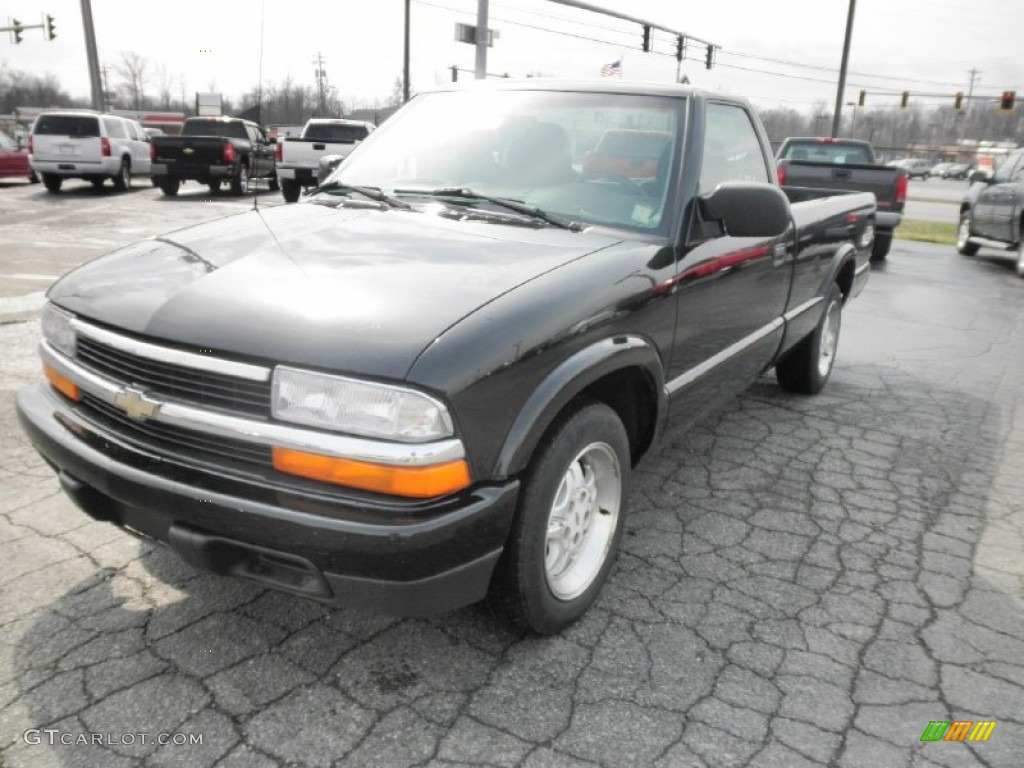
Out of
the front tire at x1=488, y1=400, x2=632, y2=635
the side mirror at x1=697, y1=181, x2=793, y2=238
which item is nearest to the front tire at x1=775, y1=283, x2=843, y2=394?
the side mirror at x1=697, y1=181, x2=793, y2=238

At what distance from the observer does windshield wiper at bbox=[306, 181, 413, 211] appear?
A: 127 inches

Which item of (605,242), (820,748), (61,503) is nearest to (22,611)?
(61,503)

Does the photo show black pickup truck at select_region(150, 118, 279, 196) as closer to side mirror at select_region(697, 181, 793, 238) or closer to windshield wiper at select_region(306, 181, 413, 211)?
windshield wiper at select_region(306, 181, 413, 211)

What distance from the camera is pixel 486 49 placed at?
19.4m

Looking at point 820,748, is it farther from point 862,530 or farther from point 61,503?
point 61,503

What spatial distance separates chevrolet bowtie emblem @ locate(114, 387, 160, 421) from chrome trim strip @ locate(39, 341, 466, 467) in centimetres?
2

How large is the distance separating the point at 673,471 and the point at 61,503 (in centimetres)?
283

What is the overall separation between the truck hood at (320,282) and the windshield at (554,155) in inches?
11.6

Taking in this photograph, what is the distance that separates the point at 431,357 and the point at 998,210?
13240mm

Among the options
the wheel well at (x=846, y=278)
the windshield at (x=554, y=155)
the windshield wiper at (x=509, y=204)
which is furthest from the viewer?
the wheel well at (x=846, y=278)

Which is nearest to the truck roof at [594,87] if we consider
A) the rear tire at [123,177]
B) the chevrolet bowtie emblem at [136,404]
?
the chevrolet bowtie emblem at [136,404]

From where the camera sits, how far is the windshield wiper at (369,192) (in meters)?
3.22

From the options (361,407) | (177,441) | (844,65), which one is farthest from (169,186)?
(844,65)

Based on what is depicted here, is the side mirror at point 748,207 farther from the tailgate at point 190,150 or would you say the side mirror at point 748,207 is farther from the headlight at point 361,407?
the tailgate at point 190,150
